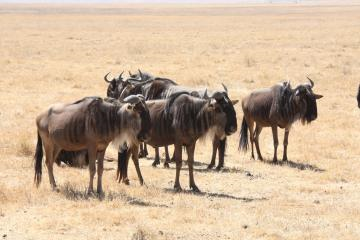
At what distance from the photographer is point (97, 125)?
994 cm

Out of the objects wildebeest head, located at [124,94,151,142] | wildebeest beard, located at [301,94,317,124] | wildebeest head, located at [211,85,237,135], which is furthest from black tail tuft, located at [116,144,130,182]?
wildebeest beard, located at [301,94,317,124]

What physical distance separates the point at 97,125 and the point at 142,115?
69 centimetres

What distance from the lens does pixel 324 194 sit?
11.0 metres

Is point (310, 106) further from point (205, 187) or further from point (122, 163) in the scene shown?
point (122, 163)

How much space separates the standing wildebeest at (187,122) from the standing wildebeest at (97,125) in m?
1.00

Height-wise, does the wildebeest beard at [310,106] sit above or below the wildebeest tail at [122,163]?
above

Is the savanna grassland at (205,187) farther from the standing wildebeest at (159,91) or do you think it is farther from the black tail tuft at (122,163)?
the standing wildebeest at (159,91)

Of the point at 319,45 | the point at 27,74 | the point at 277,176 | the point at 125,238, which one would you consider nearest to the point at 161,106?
the point at 277,176

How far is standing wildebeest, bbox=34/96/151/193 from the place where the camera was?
9961mm

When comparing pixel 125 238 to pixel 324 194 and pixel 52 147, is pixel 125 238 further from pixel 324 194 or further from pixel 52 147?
pixel 324 194

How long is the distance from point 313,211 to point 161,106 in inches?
126

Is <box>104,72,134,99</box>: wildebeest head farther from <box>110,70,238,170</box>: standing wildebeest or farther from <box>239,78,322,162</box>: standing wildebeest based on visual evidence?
<box>239,78,322,162</box>: standing wildebeest

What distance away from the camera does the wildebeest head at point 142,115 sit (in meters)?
10.0

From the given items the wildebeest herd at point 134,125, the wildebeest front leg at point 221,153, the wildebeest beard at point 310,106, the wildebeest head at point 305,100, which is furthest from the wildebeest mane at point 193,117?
the wildebeest beard at point 310,106
